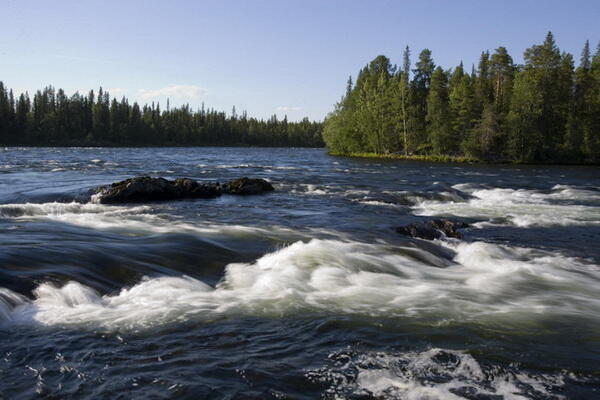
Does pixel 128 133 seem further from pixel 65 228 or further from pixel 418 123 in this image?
pixel 65 228

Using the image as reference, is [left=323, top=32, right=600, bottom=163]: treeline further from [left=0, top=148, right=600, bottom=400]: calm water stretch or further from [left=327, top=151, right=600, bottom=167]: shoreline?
[left=0, top=148, right=600, bottom=400]: calm water stretch

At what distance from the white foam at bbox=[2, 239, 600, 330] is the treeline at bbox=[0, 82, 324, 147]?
116510 millimetres

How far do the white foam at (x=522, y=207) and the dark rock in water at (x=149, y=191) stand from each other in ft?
32.2

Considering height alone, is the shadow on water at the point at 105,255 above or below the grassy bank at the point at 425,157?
below

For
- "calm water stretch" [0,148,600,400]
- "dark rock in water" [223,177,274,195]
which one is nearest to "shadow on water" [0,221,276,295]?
"calm water stretch" [0,148,600,400]

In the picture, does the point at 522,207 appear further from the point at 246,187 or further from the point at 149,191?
the point at 149,191

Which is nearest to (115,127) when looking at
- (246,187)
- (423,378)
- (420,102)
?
(420,102)

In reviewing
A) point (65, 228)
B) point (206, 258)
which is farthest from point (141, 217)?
point (206, 258)

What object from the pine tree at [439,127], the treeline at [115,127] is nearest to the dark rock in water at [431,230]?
the pine tree at [439,127]

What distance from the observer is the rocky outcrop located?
19.8m

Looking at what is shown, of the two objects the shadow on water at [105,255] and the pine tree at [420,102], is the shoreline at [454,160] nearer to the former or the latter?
the pine tree at [420,102]

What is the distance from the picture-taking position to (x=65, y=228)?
1317 centimetres

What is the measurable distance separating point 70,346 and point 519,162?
61.0 m

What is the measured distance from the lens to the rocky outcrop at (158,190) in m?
19.8
